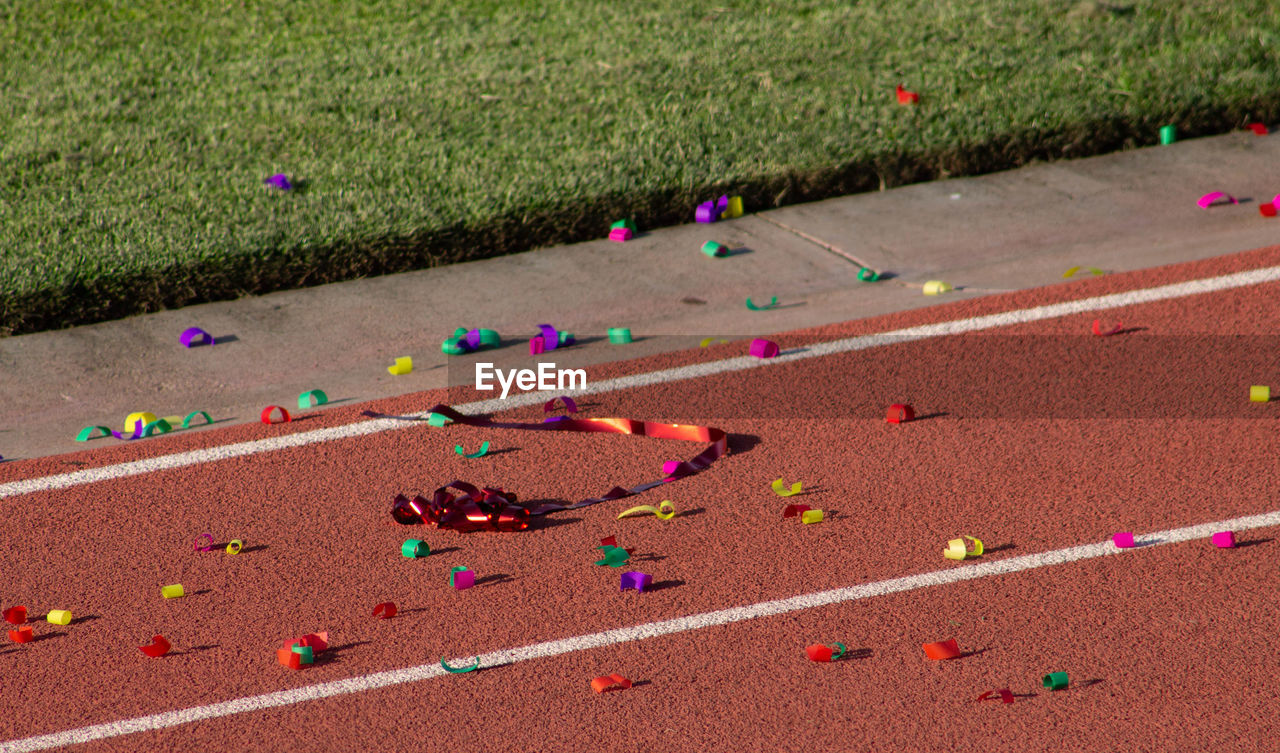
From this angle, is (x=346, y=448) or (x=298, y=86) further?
(x=298, y=86)

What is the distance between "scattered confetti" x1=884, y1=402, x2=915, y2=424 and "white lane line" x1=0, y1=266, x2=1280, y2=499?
1.91ft

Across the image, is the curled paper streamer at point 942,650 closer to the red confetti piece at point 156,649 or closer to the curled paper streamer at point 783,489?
the curled paper streamer at point 783,489

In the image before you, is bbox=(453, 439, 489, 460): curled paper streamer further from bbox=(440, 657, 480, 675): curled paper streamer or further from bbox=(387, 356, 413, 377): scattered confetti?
bbox=(440, 657, 480, 675): curled paper streamer

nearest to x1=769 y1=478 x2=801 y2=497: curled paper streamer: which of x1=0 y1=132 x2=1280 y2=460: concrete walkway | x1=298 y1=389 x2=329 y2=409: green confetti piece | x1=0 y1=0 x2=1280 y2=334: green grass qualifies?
x1=0 y1=132 x2=1280 y2=460: concrete walkway

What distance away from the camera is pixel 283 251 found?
21.4ft

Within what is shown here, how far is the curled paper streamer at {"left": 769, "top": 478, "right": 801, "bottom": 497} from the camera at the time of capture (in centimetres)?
479

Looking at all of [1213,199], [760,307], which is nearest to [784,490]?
[760,307]

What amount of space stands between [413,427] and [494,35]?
4.34 metres

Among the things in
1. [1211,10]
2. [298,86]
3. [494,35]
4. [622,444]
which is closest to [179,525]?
[622,444]

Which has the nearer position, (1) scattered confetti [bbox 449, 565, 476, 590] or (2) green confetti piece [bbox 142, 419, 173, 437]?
(1) scattered confetti [bbox 449, 565, 476, 590]

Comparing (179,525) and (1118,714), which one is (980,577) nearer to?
(1118,714)

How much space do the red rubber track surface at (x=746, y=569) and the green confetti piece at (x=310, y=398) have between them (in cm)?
11

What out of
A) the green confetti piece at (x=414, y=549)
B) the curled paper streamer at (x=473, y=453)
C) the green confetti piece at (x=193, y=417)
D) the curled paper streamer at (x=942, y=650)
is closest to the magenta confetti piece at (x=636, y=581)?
the green confetti piece at (x=414, y=549)

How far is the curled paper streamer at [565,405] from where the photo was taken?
17.8ft
